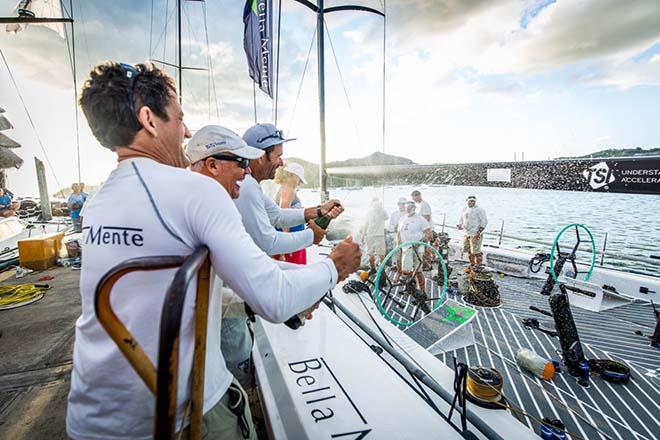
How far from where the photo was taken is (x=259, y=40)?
545cm

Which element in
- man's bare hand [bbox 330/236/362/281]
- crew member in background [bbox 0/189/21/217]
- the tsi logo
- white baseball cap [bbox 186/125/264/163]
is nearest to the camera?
man's bare hand [bbox 330/236/362/281]

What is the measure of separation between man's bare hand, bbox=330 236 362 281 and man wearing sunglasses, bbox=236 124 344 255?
879mm

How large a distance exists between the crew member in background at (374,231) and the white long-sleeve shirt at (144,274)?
552 cm

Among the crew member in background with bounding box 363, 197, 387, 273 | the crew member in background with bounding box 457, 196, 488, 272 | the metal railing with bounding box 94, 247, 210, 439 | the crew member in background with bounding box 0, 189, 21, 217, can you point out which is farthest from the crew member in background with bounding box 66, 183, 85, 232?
the crew member in background with bounding box 457, 196, 488, 272

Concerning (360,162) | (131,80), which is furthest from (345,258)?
(360,162)

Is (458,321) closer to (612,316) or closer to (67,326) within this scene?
(67,326)

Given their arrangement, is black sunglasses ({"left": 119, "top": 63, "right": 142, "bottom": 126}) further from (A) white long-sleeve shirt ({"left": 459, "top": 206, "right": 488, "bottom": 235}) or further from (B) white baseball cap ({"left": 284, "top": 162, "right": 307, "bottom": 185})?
(A) white long-sleeve shirt ({"left": 459, "top": 206, "right": 488, "bottom": 235})

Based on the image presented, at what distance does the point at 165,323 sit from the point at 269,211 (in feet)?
6.56

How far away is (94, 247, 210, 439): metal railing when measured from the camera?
0.52 meters

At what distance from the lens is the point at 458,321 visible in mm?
2715

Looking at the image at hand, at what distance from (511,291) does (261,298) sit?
7.96 metres

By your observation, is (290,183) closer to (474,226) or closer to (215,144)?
(215,144)

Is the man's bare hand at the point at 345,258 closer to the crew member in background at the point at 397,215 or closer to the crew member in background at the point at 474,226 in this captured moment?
the crew member in background at the point at 397,215

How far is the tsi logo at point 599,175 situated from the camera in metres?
2.88
